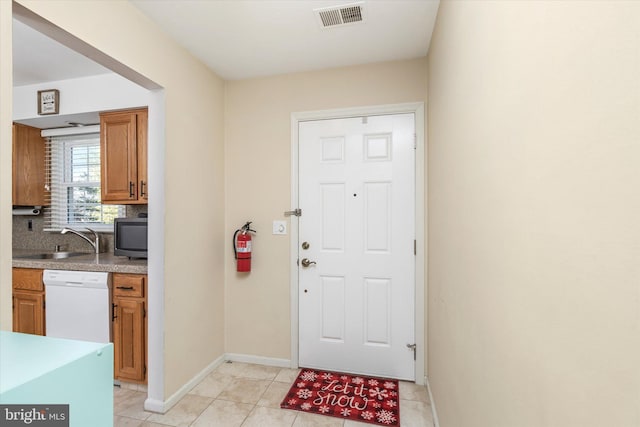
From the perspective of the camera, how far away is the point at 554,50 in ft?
1.90

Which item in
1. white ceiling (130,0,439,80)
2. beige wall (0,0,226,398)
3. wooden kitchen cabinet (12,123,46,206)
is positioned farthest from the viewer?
wooden kitchen cabinet (12,123,46,206)

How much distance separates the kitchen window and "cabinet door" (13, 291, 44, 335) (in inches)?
33.9

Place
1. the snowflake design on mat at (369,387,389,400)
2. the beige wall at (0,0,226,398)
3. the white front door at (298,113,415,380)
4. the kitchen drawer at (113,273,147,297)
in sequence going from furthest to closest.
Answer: the white front door at (298,113,415,380)
the kitchen drawer at (113,273,147,297)
the snowflake design on mat at (369,387,389,400)
the beige wall at (0,0,226,398)

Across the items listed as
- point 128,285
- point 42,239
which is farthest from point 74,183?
point 128,285

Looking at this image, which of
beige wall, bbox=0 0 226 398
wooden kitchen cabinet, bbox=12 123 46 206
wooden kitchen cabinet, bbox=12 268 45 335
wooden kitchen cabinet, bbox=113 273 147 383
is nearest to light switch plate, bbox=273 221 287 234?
beige wall, bbox=0 0 226 398

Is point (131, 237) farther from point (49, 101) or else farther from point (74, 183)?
point (49, 101)

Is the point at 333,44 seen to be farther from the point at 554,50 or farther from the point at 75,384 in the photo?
the point at 75,384

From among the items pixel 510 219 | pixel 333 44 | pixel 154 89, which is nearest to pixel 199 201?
pixel 154 89

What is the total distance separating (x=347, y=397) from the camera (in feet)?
7.26

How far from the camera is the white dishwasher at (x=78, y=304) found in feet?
7.73

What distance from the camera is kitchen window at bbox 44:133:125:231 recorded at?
324 cm

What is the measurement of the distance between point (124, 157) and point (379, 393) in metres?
2.86

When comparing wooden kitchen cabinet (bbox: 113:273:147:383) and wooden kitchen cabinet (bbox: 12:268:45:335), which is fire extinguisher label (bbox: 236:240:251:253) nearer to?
wooden kitchen cabinet (bbox: 113:273:147:383)

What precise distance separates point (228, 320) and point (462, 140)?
2481 mm
